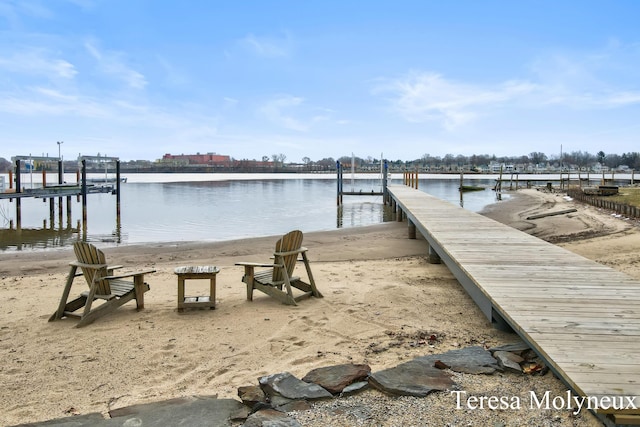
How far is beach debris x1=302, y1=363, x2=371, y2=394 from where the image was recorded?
355 cm

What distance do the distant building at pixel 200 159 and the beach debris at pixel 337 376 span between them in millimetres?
158049

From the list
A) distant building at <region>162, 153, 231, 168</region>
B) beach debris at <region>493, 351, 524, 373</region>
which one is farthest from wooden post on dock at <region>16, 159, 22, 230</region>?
distant building at <region>162, 153, 231, 168</region>

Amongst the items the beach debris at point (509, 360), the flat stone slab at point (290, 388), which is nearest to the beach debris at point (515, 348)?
the beach debris at point (509, 360)

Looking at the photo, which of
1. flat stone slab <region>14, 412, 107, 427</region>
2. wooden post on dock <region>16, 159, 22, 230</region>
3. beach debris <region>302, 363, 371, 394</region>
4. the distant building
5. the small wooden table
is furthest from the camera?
the distant building

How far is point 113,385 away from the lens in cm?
387

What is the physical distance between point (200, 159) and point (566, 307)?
170 metres

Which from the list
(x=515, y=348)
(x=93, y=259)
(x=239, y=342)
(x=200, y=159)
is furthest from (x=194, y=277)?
(x=200, y=159)

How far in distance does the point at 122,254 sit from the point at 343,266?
665 centimetres

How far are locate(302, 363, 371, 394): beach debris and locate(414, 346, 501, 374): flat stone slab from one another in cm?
53

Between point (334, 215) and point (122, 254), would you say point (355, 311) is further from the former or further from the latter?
point (334, 215)

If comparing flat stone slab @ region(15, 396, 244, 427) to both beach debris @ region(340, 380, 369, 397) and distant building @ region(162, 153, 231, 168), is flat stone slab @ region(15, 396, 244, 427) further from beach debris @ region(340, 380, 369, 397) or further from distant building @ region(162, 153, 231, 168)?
distant building @ region(162, 153, 231, 168)

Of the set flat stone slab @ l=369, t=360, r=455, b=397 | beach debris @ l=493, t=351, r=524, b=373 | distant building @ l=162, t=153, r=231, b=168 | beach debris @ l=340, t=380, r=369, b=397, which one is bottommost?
beach debris @ l=340, t=380, r=369, b=397

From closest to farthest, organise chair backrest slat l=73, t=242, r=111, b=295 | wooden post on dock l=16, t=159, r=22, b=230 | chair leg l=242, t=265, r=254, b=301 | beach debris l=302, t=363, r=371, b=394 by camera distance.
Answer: beach debris l=302, t=363, r=371, b=394
chair backrest slat l=73, t=242, r=111, b=295
chair leg l=242, t=265, r=254, b=301
wooden post on dock l=16, t=159, r=22, b=230

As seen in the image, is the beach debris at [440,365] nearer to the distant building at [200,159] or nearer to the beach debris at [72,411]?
the beach debris at [72,411]
